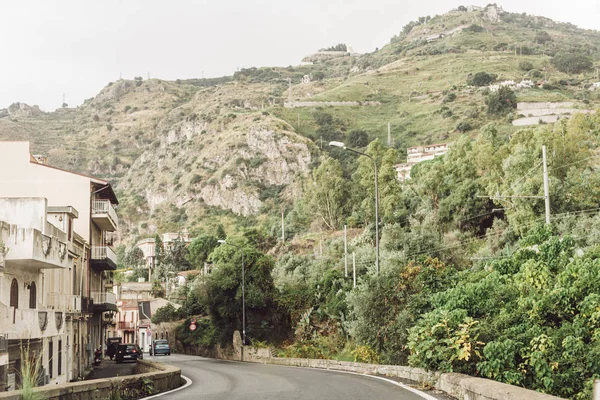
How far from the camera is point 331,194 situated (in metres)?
86.9

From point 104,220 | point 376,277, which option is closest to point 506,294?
point 376,277

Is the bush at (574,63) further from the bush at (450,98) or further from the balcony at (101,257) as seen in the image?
the balcony at (101,257)

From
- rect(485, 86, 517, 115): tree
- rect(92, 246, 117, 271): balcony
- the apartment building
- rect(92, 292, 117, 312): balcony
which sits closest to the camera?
the apartment building

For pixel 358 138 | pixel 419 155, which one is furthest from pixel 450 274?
pixel 358 138

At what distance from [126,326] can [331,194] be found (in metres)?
35.0

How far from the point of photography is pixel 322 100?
19238cm

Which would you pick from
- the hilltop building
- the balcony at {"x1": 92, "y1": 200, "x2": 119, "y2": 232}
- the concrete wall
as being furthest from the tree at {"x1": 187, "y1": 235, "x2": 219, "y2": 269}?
the concrete wall

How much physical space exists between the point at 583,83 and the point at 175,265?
101881 millimetres

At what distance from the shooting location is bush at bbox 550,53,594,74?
17450 centimetres

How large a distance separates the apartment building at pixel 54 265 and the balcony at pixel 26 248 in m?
0.03

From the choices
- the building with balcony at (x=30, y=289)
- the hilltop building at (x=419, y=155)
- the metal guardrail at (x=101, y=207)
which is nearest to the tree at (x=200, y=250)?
the hilltop building at (x=419, y=155)

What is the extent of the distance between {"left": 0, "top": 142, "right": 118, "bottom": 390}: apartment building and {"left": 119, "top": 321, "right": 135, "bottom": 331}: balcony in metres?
39.2

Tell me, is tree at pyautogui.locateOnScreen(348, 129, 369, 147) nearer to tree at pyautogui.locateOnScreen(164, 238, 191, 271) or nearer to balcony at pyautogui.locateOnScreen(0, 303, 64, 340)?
tree at pyautogui.locateOnScreen(164, 238, 191, 271)

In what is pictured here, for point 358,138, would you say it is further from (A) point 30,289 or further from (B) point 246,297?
(A) point 30,289
